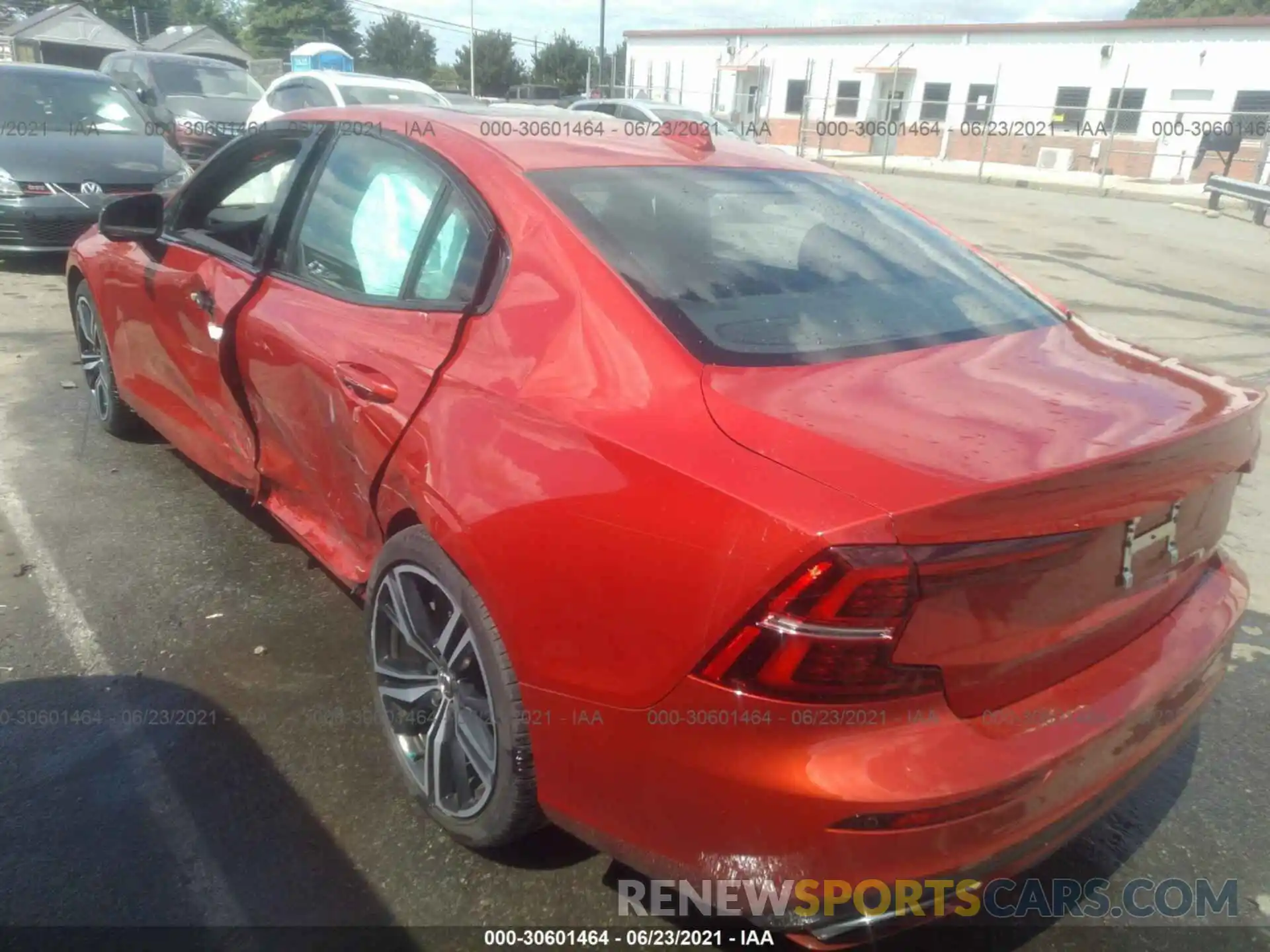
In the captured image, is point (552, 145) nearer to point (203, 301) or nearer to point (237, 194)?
point (203, 301)

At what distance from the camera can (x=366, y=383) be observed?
8.23ft

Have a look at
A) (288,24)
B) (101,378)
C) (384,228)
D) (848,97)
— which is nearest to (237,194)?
(101,378)

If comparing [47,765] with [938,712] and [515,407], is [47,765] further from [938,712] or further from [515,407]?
[938,712]

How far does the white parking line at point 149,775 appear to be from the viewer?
7.14 ft

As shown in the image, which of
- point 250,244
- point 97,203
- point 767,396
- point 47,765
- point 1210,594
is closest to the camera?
point 767,396

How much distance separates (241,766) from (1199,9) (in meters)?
73.0

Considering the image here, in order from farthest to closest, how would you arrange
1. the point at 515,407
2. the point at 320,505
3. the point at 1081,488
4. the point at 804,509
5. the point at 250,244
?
1. the point at 250,244
2. the point at 320,505
3. the point at 515,407
4. the point at 1081,488
5. the point at 804,509

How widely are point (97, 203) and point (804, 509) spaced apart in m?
8.41

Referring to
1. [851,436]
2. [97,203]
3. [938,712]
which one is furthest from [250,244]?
[97,203]

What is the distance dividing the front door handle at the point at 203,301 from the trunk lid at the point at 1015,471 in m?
2.15

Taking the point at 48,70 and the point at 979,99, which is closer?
the point at 48,70

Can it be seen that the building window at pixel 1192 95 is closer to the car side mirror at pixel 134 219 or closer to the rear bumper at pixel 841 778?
the car side mirror at pixel 134 219

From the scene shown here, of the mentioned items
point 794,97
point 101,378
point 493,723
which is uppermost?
point 794,97

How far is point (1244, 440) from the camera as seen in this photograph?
212 centimetres
